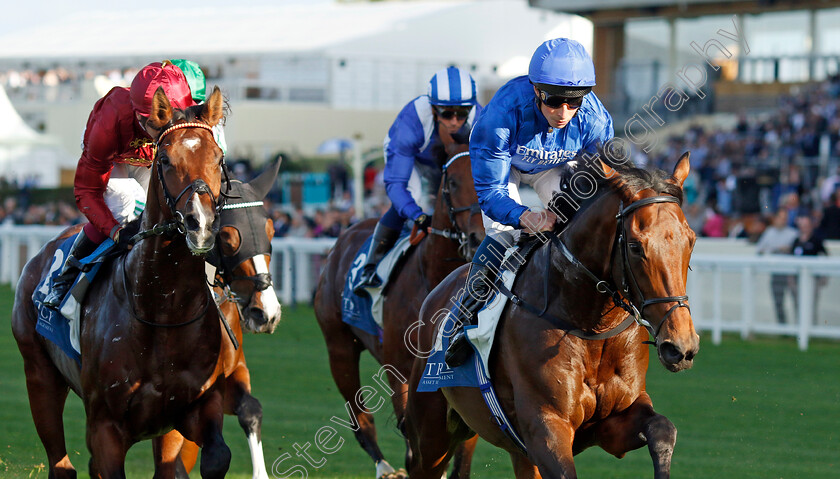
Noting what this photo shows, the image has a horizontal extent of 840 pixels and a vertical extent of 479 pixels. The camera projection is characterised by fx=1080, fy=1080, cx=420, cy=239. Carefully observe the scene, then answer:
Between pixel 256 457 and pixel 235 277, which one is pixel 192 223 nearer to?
pixel 235 277

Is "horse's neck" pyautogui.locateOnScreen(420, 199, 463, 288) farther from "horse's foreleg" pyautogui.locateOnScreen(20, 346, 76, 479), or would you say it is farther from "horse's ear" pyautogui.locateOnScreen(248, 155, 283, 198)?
"horse's foreleg" pyautogui.locateOnScreen(20, 346, 76, 479)

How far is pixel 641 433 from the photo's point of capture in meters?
3.76

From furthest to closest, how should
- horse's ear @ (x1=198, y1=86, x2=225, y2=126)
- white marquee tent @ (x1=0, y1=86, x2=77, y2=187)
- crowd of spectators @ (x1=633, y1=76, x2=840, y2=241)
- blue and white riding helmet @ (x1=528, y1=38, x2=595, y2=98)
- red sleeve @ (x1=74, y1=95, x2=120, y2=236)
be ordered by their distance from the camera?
white marquee tent @ (x1=0, y1=86, x2=77, y2=187), crowd of spectators @ (x1=633, y1=76, x2=840, y2=241), red sleeve @ (x1=74, y1=95, x2=120, y2=236), horse's ear @ (x1=198, y1=86, x2=225, y2=126), blue and white riding helmet @ (x1=528, y1=38, x2=595, y2=98)

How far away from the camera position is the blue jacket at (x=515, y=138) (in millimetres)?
4145

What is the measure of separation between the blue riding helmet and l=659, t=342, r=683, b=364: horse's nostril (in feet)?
10.2

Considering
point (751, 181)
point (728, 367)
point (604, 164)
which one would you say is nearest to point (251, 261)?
point (604, 164)

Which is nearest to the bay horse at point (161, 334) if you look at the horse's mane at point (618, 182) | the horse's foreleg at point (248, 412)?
the horse's foreleg at point (248, 412)

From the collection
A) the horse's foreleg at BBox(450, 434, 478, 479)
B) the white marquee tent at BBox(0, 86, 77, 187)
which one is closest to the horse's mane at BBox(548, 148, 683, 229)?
the horse's foreleg at BBox(450, 434, 478, 479)

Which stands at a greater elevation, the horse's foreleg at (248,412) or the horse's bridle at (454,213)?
the horse's bridle at (454,213)

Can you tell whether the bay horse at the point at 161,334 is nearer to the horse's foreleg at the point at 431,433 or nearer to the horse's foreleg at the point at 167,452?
the horse's foreleg at the point at 167,452

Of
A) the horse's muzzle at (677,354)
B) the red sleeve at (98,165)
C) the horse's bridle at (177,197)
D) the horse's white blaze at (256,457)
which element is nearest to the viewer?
the horse's muzzle at (677,354)

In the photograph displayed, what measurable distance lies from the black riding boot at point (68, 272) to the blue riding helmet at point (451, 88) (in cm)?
214

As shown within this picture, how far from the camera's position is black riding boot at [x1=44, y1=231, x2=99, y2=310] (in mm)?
4973

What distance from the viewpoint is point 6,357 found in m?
11.3
